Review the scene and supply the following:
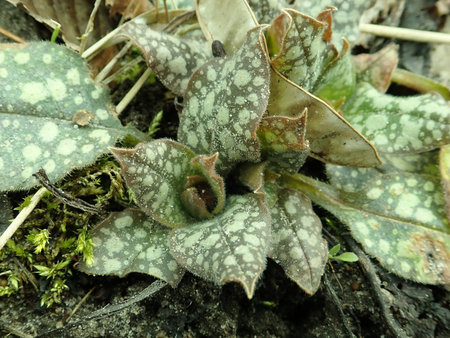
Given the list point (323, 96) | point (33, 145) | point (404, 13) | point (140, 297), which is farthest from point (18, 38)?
point (404, 13)

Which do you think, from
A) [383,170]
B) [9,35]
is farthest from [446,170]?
[9,35]

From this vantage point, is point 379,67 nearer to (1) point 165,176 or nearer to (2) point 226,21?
(2) point 226,21

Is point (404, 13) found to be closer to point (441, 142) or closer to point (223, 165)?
point (441, 142)

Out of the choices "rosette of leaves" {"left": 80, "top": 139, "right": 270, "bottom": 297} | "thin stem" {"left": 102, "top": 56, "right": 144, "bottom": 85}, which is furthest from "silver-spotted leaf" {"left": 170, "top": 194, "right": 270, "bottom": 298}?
"thin stem" {"left": 102, "top": 56, "right": 144, "bottom": 85}

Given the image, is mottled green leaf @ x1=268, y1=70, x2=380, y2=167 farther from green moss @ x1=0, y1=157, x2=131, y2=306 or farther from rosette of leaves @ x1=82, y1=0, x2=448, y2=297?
green moss @ x1=0, y1=157, x2=131, y2=306

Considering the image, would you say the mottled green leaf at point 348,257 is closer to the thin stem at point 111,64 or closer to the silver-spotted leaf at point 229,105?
the silver-spotted leaf at point 229,105

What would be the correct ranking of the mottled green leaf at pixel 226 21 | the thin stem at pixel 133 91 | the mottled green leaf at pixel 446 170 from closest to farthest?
the mottled green leaf at pixel 226 21 < the mottled green leaf at pixel 446 170 < the thin stem at pixel 133 91

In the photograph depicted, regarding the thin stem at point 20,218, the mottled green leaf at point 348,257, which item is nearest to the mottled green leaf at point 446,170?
the mottled green leaf at point 348,257
